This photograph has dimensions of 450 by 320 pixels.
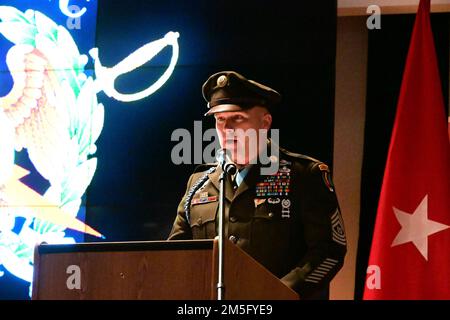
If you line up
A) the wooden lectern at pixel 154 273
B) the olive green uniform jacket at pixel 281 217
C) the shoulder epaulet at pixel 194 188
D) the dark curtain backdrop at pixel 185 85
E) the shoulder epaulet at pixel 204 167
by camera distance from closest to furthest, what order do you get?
the wooden lectern at pixel 154 273, the olive green uniform jacket at pixel 281 217, the shoulder epaulet at pixel 194 188, the shoulder epaulet at pixel 204 167, the dark curtain backdrop at pixel 185 85

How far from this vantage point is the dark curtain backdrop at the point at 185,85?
389cm

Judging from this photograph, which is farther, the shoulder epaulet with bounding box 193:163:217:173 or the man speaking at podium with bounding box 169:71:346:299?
the shoulder epaulet with bounding box 193:163:217:173

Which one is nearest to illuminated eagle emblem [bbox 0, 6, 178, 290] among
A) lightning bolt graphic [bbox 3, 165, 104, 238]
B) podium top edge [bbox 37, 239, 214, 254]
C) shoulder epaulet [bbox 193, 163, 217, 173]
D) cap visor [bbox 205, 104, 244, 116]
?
lightning bolt graphic [bbox 3, 165, 104, 238]

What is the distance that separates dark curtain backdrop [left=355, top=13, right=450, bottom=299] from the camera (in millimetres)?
4039

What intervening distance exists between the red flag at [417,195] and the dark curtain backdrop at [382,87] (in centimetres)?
24

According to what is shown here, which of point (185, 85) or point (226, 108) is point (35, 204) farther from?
point (226, 108)

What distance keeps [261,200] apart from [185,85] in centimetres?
112

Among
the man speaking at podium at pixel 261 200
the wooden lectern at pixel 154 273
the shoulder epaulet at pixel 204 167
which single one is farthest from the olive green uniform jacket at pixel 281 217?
the wooden lectern at pixel 154 273

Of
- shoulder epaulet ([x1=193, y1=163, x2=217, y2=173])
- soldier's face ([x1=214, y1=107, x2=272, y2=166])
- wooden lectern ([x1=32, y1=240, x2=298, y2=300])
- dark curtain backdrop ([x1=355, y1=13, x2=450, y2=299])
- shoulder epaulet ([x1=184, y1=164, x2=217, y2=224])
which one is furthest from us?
dark curtain backdrop ([x1=355, y1=13, x2=450, y2=299])

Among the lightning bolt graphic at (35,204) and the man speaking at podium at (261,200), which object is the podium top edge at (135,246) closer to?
the man speaking at podium at (261,200)

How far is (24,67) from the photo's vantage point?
4234mm

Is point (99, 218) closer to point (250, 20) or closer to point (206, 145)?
point (206, 145)

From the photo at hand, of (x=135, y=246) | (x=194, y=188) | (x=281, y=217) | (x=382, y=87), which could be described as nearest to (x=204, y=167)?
(x=194, y=188)

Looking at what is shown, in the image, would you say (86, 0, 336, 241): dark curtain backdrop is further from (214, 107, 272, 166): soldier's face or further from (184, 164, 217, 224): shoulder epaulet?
(214, 107, 272, 166): soldier's face
